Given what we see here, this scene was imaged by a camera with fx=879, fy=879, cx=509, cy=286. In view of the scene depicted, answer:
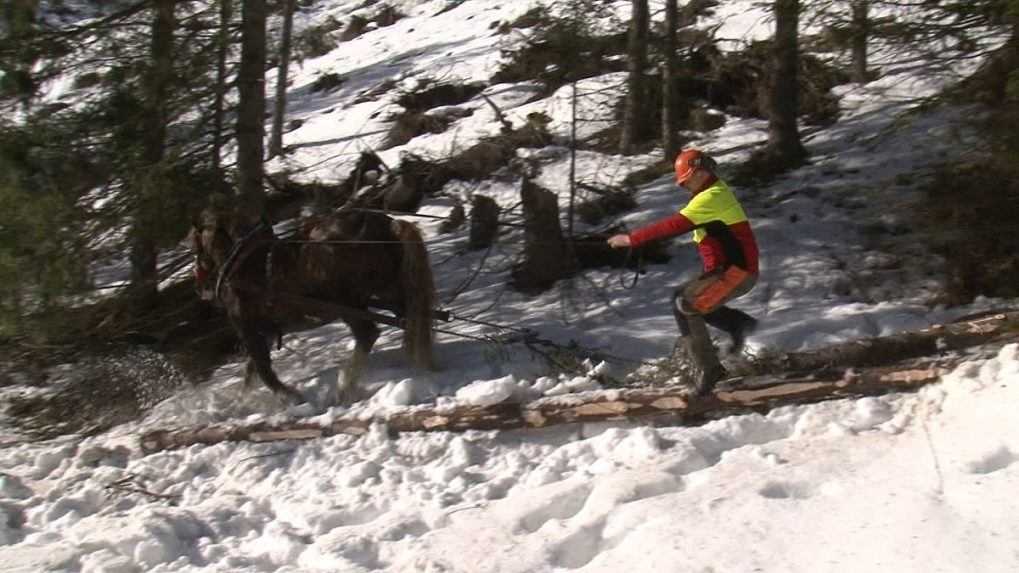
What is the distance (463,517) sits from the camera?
464cm

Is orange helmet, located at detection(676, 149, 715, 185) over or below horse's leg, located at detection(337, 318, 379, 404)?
over

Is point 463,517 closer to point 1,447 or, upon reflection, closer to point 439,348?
point 439,348

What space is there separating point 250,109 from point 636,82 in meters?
5.01

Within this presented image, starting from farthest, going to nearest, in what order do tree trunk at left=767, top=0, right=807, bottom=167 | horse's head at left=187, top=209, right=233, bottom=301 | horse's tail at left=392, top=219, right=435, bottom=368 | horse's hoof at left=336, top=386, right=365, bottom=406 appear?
tree trunk at left=767, top=0, right=807, bottom=167
horse's head at left=187, top=209, right=233, bottom=301
horse's tail at left=392, top=219, right=435, bottom=368
horse's hoof at left=336, top=386, right=365, bottom=406

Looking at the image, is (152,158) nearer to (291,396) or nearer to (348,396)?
(291,396)

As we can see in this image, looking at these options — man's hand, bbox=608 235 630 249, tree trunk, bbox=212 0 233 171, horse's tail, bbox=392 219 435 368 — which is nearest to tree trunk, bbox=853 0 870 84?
man's hand, bbox=608 235 630 249

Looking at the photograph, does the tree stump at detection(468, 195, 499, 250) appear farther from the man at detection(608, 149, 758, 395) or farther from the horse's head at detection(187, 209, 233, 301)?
the man at detection(608, 149, 758, 395)

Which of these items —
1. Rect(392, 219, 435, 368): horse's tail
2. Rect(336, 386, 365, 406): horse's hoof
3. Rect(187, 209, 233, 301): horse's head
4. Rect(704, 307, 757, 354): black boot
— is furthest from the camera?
Rect(187, 209, 233, 301): horse's head

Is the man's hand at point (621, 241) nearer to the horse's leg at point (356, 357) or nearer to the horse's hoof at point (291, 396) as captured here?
the horse's leg at point (356, 357)

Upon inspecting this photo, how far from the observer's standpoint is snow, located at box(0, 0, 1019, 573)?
3.90 m

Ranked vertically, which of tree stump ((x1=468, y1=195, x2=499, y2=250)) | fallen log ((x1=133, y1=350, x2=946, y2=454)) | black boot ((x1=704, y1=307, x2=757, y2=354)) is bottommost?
fallen log ((x1=133, y1=350, x2=946, y2=454))

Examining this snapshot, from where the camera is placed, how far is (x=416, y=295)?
22.4 feet

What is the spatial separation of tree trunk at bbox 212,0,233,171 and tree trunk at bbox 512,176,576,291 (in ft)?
9.28

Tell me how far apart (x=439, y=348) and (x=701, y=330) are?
2.70m
